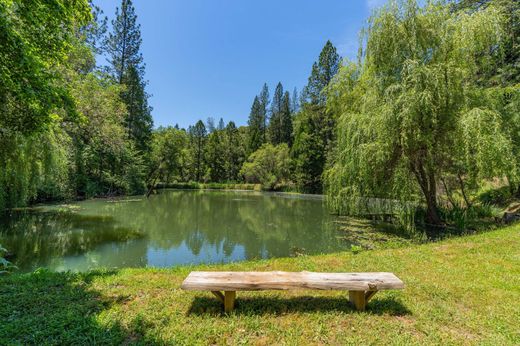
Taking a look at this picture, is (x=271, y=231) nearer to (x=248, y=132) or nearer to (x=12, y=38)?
(x=12, y=38)

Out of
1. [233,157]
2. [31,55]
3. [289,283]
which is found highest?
[233,157]

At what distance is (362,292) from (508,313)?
145 cm

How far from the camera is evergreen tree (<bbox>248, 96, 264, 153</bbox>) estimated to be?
40.8 metres

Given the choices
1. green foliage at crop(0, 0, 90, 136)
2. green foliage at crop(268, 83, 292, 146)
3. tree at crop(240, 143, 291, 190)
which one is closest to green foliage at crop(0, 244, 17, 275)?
green foliage at crop(0, 0, 90, 136)

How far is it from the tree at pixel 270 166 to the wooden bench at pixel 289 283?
2793cm

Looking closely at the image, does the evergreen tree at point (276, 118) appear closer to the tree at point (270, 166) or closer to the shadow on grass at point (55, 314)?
the tree at point (270, 166)

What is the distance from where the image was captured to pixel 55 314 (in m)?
2.60

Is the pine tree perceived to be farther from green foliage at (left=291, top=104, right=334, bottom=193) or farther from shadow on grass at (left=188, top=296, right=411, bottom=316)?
shadow on grass at (left=188, top=296, right=411, bottom=316)

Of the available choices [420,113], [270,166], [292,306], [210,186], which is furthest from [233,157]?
[292,306]

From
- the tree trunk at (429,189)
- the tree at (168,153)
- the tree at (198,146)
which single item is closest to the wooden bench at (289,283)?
the tree trunk at (429,189)

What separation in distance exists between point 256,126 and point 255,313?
40930mm

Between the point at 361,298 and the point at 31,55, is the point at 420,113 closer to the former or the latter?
the point at 361,298

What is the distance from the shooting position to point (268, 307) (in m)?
2.84

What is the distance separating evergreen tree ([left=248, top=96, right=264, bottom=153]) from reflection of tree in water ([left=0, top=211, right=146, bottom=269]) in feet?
100
